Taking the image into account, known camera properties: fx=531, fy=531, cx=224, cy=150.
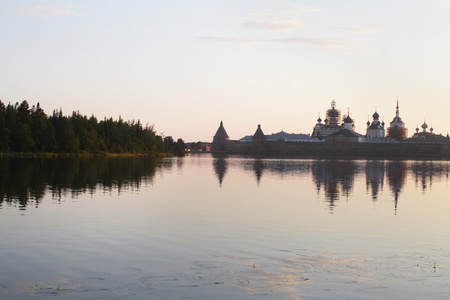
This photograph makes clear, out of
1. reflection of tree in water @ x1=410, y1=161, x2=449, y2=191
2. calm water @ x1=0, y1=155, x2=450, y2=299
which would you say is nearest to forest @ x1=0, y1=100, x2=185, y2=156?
reflection of tree in water @ x1=410, y1=161, x2=449, y2=191

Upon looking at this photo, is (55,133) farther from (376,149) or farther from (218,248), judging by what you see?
(376,149)

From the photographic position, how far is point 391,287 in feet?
32.6

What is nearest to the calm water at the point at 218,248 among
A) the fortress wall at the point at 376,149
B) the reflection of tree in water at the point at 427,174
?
the reflection of tree in water at the point at 427,174

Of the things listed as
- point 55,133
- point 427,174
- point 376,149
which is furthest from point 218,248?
point 376,149

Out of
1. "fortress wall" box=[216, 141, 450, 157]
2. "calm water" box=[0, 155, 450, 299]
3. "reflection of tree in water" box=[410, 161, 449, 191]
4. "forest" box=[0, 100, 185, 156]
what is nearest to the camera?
"calm water" box=[0, 155, 450, 299]

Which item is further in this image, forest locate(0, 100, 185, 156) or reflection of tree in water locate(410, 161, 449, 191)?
forest locate(0, 100, 185, 156)

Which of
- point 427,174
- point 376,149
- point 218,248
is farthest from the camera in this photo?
point 376,149

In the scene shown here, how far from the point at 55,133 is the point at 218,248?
76.3 m

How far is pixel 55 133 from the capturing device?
84375mm

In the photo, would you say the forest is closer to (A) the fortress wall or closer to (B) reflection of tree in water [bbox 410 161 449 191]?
(B) reflection of tree in water [bbox 410 161 449 191]

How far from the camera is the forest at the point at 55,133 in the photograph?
79375mm

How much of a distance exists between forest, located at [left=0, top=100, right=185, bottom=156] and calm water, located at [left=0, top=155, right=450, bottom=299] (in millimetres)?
58613

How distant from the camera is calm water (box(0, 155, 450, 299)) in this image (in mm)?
9617

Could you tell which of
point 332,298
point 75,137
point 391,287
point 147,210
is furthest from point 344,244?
point 75,137
